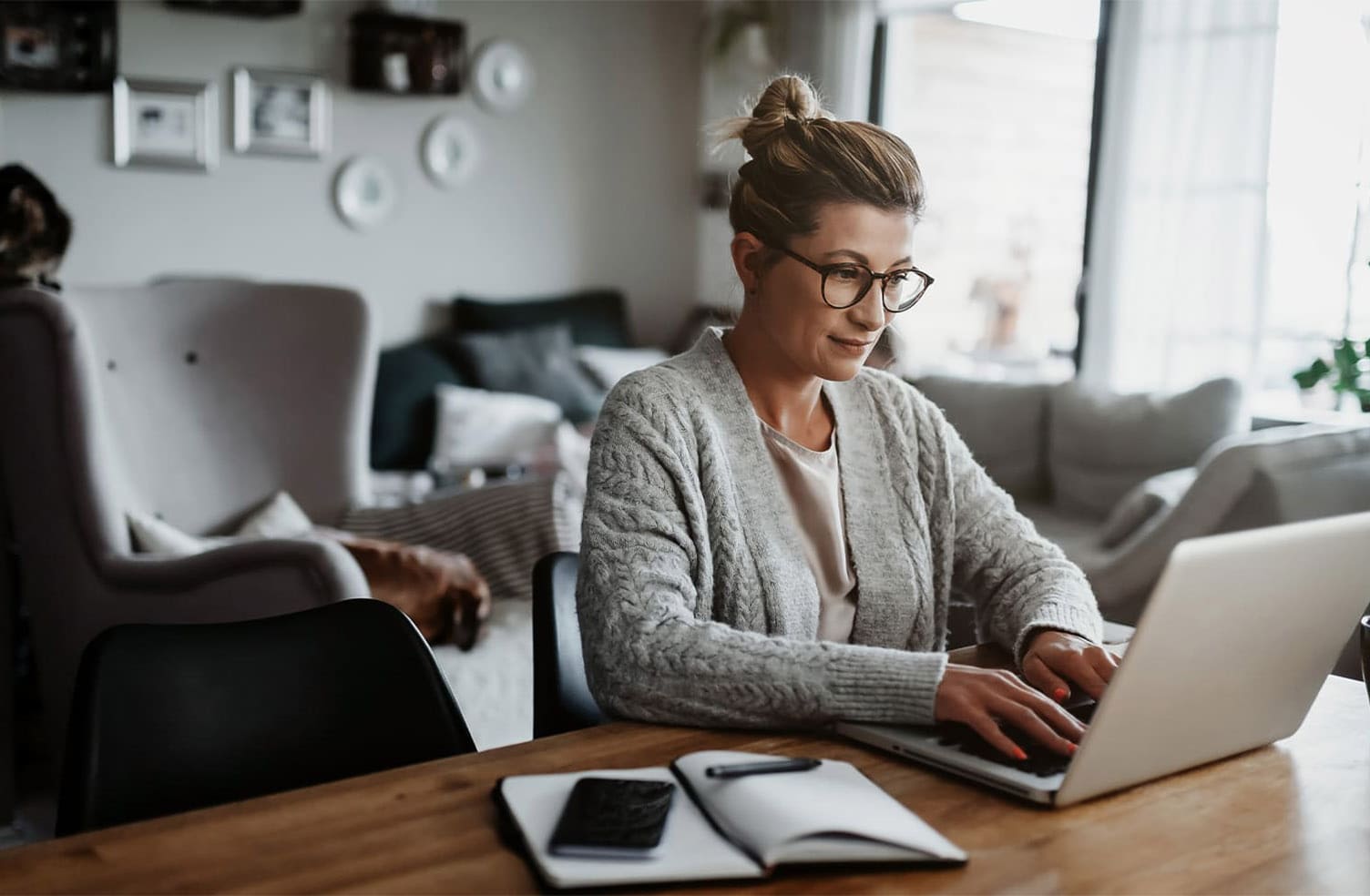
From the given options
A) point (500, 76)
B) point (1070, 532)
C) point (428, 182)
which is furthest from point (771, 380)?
point (500, 76)

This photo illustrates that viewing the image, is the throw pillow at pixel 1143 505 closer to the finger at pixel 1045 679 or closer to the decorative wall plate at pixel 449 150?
the finger at pixel 1045 679

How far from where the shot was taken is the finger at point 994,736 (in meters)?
1.08

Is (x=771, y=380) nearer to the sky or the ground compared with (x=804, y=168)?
nearer to the ground

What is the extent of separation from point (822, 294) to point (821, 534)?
0.28 m

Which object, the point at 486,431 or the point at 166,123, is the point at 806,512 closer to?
the point at 486,431

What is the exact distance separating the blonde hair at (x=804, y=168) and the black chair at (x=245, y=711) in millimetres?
598

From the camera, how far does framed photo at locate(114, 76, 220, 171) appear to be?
470 cm

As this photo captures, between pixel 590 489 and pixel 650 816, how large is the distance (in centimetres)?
49

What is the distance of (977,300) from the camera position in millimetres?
5738

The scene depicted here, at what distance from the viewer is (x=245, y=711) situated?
1.27m

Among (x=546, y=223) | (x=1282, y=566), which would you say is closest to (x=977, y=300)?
(x=546, y=223)

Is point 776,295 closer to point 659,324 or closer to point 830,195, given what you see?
point 830,195

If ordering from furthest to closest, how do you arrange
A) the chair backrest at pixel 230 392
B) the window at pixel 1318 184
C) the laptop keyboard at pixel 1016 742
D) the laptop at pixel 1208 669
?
the window at pixel 1318 184, the chair backrest at pixel 230 392, the laptop keyboard at pixel 1016 742, the laptop at pixel 1208 669

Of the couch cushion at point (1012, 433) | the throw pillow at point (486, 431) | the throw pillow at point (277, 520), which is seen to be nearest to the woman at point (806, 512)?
the throw pillow at point (277, 520)
